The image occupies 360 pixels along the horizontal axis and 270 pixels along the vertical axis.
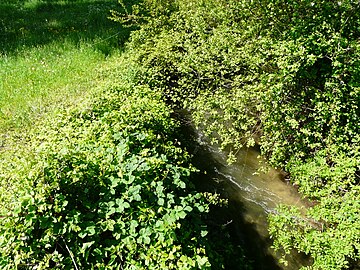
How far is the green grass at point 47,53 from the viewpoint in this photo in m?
6.41

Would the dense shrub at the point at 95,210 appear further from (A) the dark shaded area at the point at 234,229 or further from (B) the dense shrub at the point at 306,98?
(B) the dense shrub at the point at 306,98

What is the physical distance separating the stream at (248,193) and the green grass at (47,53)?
3175 mm

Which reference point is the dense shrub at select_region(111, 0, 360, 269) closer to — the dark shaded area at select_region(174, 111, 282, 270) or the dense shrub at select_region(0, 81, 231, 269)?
the dark shaded area at select_region(174, 111, 282, 270)

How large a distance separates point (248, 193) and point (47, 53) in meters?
6.66

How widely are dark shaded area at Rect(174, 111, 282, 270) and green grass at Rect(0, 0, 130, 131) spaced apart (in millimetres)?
3135

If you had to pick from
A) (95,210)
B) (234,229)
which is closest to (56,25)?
(234,229)

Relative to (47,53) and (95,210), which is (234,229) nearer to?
(95,210)

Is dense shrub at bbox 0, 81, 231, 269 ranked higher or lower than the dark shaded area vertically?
higher

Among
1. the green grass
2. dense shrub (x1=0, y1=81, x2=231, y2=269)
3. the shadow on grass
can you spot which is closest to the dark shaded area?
dense shrub (x1=0, y1=81, x2=231, y2=269)

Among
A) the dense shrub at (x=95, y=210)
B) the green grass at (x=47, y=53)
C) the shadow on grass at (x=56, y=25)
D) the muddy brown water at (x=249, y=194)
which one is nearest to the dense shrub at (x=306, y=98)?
the muddy brown water at (x=249, y=194)

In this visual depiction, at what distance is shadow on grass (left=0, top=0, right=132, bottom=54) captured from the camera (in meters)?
9.61

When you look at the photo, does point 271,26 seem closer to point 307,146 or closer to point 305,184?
point 307,146

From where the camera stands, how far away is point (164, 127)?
193 inches

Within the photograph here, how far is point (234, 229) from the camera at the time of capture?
5.25 meters
